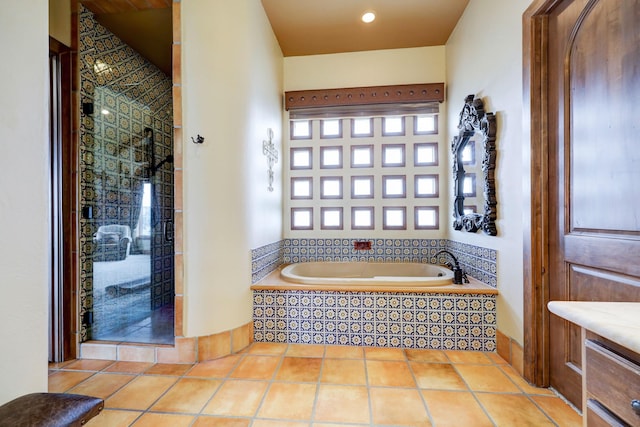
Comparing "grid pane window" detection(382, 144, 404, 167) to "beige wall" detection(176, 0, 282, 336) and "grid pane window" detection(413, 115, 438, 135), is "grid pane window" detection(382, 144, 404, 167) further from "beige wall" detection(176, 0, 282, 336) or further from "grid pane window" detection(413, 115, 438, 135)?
"beige wall" detection(176, 0, 282, 336)

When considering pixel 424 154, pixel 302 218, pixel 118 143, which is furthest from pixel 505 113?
pixel 118 143

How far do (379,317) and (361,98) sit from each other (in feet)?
7.58

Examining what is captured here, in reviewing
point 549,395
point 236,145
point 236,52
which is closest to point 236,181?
point 236,145

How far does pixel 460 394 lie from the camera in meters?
1.64

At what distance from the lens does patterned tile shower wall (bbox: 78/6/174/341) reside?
2.18 meters

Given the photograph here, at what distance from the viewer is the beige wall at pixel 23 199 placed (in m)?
0.91

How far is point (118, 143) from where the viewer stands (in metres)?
2.51

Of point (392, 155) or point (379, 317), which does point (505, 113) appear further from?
point (379, 317)

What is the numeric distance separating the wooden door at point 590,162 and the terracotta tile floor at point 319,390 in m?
0.37

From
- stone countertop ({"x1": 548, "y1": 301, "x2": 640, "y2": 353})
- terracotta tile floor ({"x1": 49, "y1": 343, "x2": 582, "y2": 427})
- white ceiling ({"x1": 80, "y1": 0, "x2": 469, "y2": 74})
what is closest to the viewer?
stone countertop ({"x1": 548, "y1": 301, "x2": 640, "y2": 353})

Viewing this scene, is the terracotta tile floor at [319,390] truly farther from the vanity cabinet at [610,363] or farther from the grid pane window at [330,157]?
the grid pane window at [330,157]

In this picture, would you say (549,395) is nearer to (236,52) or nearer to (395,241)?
(395,241)

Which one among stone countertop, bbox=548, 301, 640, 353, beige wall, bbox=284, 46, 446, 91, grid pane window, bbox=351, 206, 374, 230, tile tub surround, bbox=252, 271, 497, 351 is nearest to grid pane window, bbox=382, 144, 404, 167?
grid pane window, bbox=351, 206, 374, 230

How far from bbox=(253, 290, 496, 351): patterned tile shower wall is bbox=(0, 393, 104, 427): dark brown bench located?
152 cm
